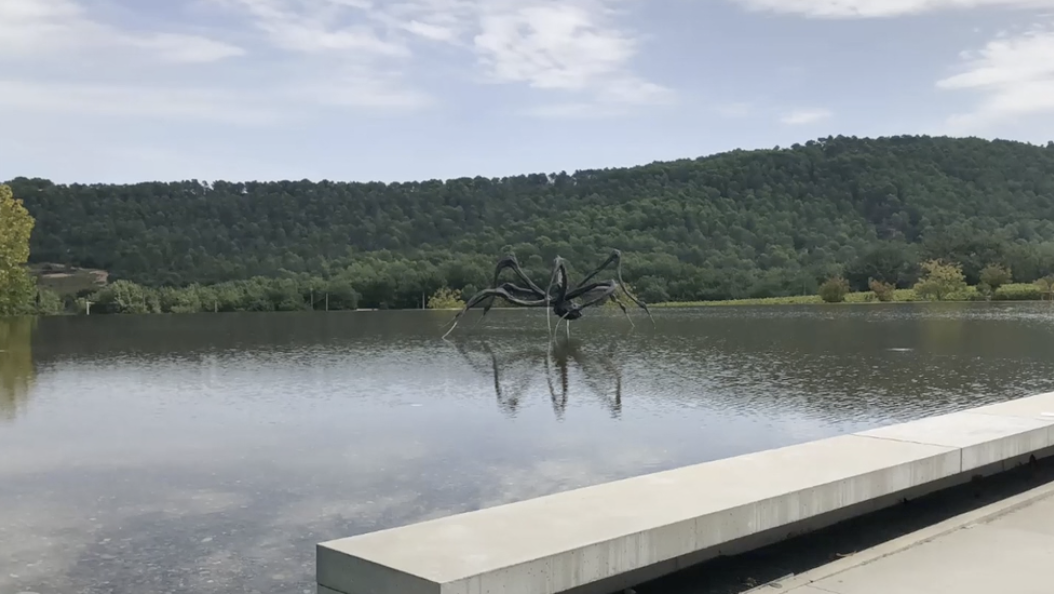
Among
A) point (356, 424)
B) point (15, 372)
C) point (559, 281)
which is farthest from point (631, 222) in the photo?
point (356, 424)

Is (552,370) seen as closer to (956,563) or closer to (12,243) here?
(956,563)

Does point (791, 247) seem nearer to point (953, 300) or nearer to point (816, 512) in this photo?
point (953, 300)

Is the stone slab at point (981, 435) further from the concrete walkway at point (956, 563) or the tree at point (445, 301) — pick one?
the tree at point (445, 301)

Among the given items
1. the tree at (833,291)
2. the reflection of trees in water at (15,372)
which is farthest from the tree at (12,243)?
the tree at (833,291)

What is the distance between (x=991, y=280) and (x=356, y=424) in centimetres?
3705

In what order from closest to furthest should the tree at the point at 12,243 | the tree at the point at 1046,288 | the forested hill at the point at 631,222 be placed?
the tree at the point at 12,243 → the tree at the point at 1046,288 → the forested hill at the point at 631,222

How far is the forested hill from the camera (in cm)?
4725

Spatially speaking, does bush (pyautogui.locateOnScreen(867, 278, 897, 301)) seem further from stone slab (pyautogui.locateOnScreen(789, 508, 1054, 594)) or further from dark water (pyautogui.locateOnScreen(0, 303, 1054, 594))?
stone slab (pyautogui.locateOnScreen(789, 508, 1054, 594))

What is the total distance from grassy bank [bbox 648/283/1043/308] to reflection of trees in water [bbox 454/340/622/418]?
23924 mm

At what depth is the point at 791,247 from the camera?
185 ft

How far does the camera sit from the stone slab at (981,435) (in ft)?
18.2

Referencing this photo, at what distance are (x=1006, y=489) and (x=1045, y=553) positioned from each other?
161 cm

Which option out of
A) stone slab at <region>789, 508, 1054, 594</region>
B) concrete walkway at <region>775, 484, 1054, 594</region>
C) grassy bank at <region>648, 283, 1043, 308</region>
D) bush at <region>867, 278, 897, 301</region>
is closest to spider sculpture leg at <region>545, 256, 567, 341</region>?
concrete walkway at <region>775, 484, 1054, 594</region>

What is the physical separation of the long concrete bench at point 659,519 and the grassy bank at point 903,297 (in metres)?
36.5
